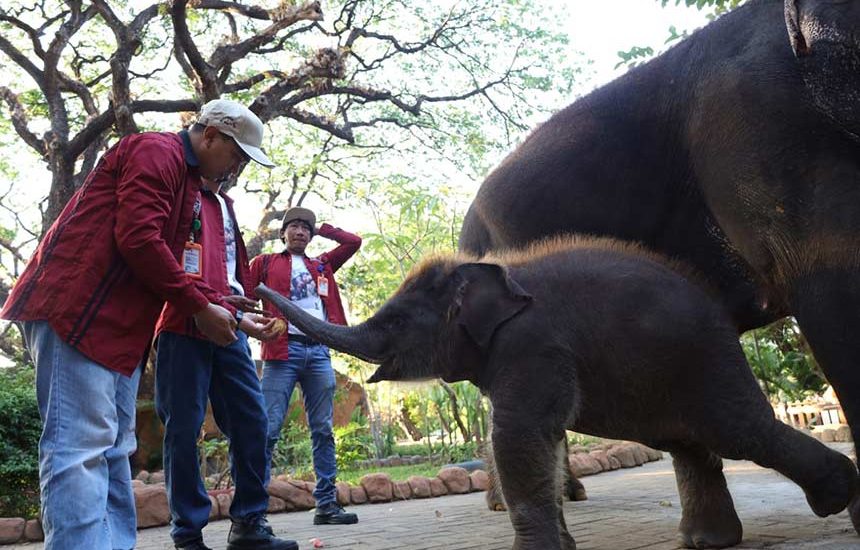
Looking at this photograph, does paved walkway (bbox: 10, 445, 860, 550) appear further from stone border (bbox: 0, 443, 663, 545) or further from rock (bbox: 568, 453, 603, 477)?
rock (bbox: 568, 453, 603, 477)

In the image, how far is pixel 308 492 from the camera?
7191 millimetres

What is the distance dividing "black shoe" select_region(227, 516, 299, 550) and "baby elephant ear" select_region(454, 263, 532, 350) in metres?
1.57

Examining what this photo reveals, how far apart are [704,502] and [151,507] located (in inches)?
172

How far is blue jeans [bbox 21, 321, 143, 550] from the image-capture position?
104 inches

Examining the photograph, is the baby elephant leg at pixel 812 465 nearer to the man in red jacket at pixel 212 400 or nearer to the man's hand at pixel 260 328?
the man's hand at pixel 260 328

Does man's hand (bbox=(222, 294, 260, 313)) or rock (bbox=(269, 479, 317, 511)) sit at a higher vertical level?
man's hand (bbox=(222, 294, 260, 313))

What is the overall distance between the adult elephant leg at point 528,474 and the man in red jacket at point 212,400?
4.09ft

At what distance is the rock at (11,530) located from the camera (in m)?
5.88

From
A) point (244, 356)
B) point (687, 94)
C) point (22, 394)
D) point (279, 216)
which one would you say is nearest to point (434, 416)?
point (279, 216)

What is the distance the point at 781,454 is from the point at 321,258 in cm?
384

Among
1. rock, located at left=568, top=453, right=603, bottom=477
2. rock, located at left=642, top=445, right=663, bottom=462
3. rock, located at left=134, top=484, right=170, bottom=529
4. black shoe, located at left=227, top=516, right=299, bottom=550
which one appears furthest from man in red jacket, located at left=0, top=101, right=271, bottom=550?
rock, located at left=642, top=445, right=663, bottom=462

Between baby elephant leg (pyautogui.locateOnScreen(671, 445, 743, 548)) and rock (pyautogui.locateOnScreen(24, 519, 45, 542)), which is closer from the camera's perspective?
baby elephant leg (pyautogui.locateOnScreen(671, 445, 743, 548))

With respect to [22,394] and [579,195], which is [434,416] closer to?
A: [22,394]

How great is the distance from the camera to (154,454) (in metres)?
11.8
